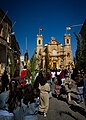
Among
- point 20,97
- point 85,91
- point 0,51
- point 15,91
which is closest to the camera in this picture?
point 15,91

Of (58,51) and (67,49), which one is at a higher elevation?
(67,49)

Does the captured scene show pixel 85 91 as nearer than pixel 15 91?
No

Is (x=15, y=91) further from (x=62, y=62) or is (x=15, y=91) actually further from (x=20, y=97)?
(x=62, y=62)

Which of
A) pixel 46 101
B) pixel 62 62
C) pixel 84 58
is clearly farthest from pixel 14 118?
pixel 62 62

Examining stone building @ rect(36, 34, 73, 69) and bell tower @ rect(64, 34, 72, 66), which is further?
stone building @ rect(36, 34, 73, 69)

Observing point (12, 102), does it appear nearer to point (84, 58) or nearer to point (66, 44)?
point (84, 58)

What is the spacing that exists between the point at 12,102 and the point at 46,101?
3.24 m

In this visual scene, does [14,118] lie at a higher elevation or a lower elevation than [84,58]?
lower

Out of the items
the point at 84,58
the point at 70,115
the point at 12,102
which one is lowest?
the point at 70,115

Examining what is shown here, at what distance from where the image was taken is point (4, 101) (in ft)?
22.1

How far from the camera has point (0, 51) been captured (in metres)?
35.4

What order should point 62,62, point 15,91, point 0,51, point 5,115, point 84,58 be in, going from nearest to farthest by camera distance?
point 5,115 → point 15,91 → point 84,58 → point 0,51 → point 62,62

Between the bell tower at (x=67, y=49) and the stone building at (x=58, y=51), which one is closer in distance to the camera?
the bell tower at (x=67, y=49)

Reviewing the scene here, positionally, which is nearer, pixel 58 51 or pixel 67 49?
pixel 67 49
